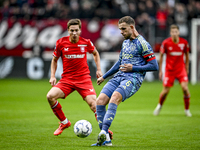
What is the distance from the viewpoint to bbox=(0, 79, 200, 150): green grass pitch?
5.87 metres

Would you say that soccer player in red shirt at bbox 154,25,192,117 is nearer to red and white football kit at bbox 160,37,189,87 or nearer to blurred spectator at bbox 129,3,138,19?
red and white football kit at bbox 160,37,189,87

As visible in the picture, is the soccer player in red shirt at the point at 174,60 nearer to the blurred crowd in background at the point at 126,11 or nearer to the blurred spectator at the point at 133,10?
the blurred crowd in background at the point at 126,11

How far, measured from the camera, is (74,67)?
23.6 ft

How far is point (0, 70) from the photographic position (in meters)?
20.7

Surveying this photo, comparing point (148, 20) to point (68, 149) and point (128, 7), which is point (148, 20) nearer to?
point (128, 7)

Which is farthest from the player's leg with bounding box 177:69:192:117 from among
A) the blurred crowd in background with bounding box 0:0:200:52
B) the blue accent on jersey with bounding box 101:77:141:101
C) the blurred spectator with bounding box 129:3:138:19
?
the blurred spectator with bounding box 129:3:138:19

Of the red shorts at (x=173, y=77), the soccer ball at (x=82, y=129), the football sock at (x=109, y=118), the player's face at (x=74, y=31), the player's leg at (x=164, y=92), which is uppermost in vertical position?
the player's face at (x=74, y=31)

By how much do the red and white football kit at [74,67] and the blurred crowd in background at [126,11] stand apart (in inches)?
512

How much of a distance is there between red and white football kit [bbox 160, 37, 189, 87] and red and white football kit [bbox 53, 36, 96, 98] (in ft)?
12.3

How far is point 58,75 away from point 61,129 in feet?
43.7

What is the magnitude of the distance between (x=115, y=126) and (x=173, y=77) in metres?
3.07

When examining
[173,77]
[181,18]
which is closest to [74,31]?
[173,77]

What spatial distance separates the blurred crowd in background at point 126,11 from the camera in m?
20.0

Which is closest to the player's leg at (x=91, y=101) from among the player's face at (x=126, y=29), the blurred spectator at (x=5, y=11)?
the player's face at (x=126, y=29)
